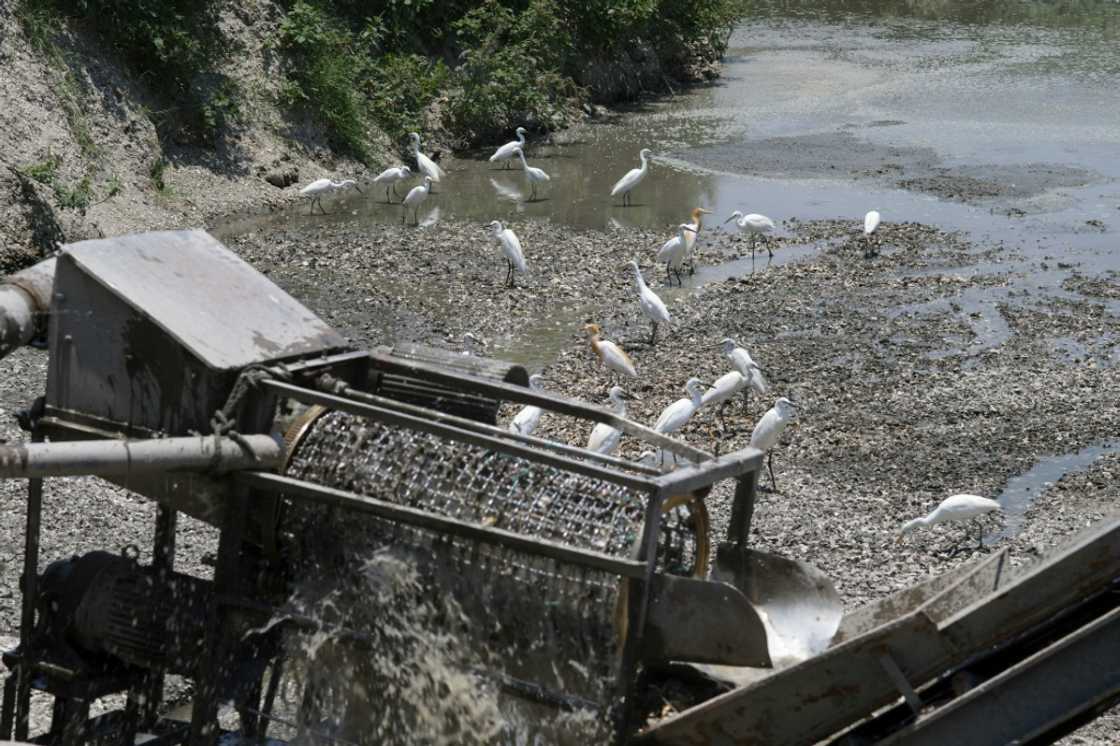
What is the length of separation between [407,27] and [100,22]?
22.5ft

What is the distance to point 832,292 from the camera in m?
15.6

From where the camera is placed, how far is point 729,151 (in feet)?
82.1

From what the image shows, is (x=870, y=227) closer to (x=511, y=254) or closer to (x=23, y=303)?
(x=511, y=254)

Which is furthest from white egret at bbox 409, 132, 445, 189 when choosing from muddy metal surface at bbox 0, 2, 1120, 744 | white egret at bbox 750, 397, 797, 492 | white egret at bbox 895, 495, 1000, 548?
white egret at bbox 895, 495, 1000, 548

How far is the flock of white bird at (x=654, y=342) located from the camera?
9414 mm

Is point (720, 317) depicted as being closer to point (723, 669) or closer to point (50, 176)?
point (50, 176)

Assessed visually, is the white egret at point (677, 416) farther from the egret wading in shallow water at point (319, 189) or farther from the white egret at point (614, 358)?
the egret wading in shallow water at point (319, 189)

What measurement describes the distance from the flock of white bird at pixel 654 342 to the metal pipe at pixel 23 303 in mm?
1661

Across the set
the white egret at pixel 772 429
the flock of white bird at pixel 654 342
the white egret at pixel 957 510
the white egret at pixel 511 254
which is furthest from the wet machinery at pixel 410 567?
the white egret at pixel 511 254

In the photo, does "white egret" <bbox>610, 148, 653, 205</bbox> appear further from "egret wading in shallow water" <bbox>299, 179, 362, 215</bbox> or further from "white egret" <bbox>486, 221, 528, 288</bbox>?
"white egret" <bbox>486, 221, 528, 288</bbox>

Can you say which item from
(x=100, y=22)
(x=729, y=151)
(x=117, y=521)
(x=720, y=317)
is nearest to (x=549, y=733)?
(x=117, y=521)

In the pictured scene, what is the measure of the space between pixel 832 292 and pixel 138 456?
39.3ft

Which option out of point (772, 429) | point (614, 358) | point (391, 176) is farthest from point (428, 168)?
point (772, 429)

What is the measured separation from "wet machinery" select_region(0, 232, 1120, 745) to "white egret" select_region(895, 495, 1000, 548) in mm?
3957
